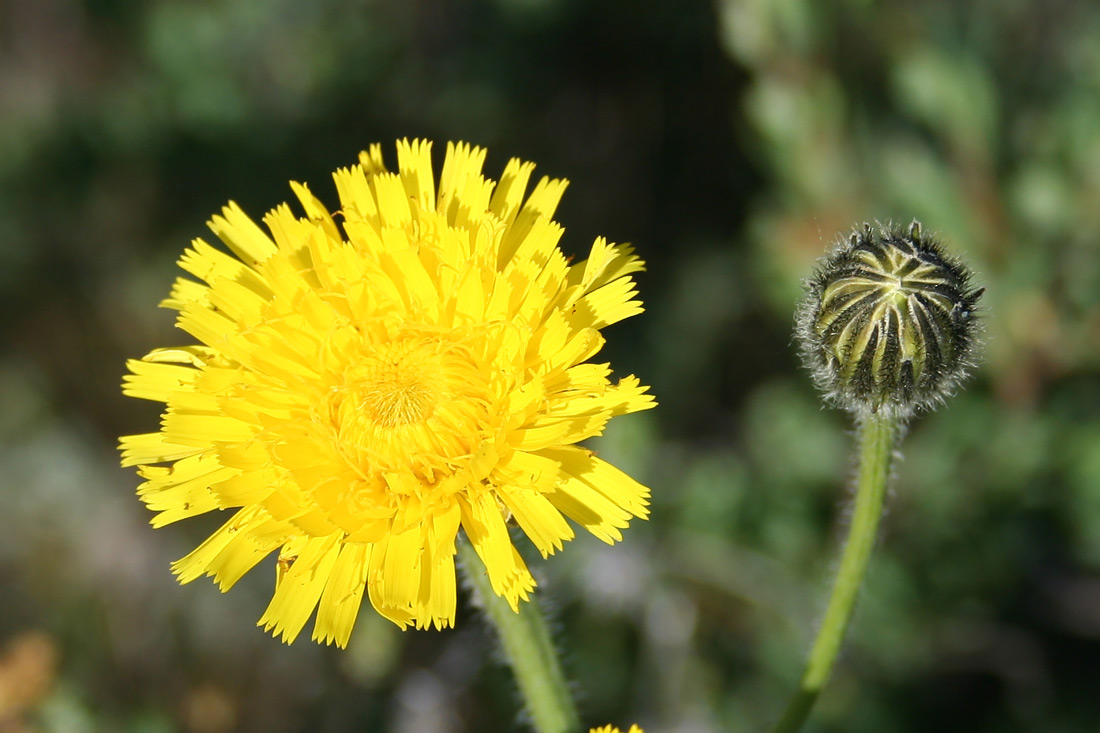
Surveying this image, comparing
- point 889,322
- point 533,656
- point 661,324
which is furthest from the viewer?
point 661,324

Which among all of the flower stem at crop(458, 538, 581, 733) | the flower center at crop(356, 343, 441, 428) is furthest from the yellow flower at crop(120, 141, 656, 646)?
the flower stem at crop(458, 538, 581, 733)

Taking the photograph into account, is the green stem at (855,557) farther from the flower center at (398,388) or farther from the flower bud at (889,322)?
the flower center at (398,388)

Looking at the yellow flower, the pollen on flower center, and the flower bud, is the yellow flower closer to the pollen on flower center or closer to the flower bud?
Answer: the pollen on flower center

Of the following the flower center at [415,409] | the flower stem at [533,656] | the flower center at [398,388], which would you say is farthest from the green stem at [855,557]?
the flower center at [398,388]

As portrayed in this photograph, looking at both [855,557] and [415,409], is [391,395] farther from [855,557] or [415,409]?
[855,557]

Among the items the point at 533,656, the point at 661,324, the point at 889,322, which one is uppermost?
the point at 661,324

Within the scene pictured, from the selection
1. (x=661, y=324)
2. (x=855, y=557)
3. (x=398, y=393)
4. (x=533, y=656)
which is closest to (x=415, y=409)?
(x=398, y=393)

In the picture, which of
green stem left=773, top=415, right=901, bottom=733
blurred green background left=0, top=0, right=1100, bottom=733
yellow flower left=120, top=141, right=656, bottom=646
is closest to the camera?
yellow flower left=120, top=141, right=656, bottom=646
